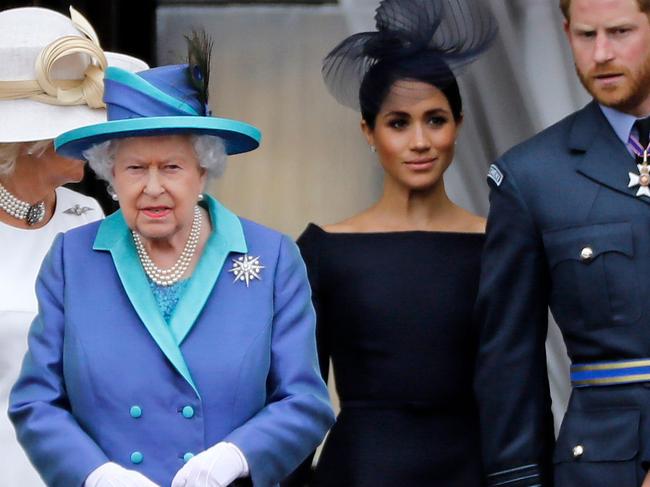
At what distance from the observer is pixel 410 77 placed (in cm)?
475

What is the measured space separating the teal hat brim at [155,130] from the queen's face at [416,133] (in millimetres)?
885

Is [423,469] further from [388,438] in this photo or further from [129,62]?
[129,62]

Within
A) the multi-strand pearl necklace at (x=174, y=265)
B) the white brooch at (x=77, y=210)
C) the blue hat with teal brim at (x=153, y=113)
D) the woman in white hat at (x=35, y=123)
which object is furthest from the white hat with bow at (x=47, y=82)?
the multi-strand pearl necklace at (x=174, y=265)

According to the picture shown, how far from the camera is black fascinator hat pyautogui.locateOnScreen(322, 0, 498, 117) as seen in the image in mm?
4773

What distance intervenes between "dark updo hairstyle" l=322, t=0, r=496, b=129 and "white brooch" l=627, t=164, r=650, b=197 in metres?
0.78

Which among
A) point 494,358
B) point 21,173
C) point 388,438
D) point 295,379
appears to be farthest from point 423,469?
point 21,173

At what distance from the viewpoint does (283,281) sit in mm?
3846

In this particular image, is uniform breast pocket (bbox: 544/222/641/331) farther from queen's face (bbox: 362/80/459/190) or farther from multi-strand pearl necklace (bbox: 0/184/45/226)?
multi-strand pearl necklace (bbox: 0/184/45/226)

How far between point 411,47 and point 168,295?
1.28 metres

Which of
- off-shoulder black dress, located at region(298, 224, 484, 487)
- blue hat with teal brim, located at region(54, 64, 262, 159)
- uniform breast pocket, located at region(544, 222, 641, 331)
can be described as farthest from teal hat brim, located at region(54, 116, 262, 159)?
off-shoulder black dress, located at region(298, 224, 484, 487)

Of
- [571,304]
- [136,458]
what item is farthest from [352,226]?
[136,458]

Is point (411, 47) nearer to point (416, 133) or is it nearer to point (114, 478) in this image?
point (416, 133)

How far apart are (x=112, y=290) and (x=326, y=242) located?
3.45ft

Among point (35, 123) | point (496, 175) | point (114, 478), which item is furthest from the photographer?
point (35, 123)
